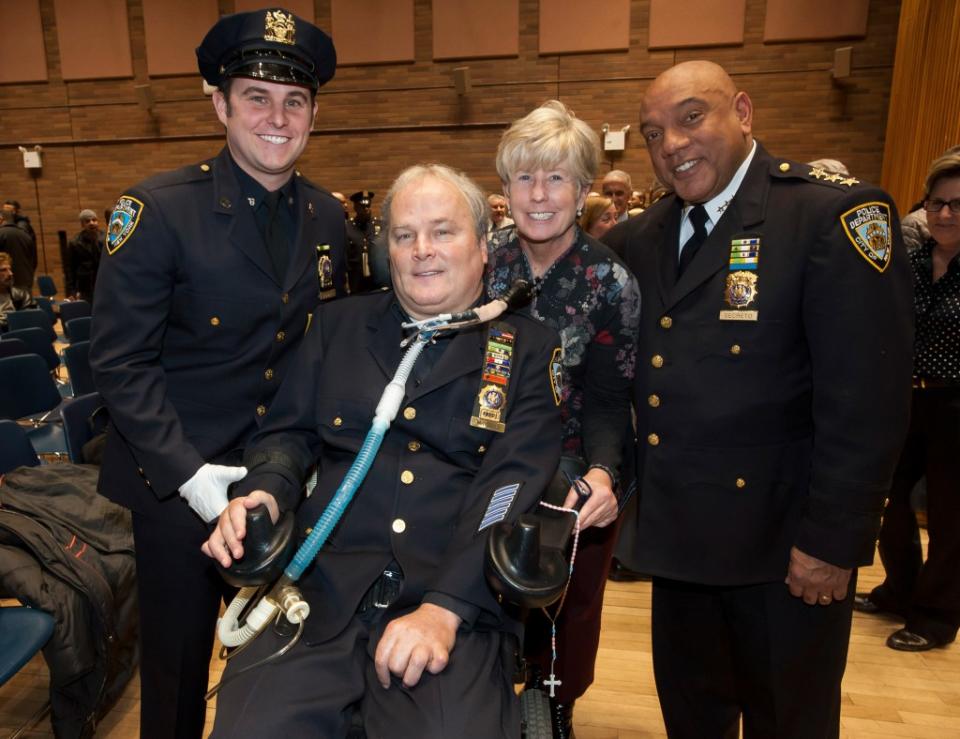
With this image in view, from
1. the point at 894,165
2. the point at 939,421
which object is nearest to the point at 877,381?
the point at 939,421

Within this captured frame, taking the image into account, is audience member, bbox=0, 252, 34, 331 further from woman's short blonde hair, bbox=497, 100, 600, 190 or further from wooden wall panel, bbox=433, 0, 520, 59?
wooden wall panel, bbox=433, 0, 520, 59

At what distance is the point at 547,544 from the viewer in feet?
3.98

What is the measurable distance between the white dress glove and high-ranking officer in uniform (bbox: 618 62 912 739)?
1.00 m

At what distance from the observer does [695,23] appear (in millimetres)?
9320

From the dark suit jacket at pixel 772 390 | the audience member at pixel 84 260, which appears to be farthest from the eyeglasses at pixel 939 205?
the audience member at pixel 84 260

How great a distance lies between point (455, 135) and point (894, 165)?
6.22 meters

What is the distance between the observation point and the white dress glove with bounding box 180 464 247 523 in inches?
57.2

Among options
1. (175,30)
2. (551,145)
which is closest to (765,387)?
(551,145)

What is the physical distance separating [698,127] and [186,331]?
1302mm

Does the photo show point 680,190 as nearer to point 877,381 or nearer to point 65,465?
point 877,381

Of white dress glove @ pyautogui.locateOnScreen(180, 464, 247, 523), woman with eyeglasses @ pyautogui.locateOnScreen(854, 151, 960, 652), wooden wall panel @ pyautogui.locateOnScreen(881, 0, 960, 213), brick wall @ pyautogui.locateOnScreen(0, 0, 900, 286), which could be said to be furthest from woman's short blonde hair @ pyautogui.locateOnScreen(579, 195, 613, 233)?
brick wall @ pyautogui.locateOnScreen(0, 0, 900, 286)

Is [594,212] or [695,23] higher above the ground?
[695,23]

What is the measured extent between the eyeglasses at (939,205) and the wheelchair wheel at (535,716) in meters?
2.32

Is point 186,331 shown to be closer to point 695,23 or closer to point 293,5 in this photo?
point 695,23
